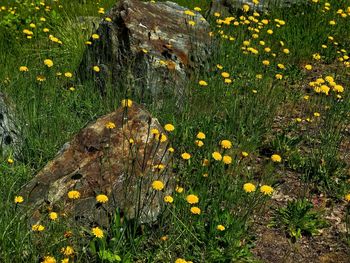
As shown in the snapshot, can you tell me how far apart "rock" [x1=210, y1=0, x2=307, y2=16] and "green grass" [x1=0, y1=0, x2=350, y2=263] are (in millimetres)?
480

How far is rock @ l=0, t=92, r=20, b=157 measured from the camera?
4.02m

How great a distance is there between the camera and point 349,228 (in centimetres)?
377

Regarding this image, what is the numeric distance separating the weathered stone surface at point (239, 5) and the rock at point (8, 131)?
4.58 m

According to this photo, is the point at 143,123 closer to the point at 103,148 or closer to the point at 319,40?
the point at 103,148

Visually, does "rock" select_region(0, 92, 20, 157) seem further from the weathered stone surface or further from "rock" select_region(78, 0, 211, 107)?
the weathered stone surface

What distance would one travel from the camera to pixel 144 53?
519cm

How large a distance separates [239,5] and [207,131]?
4.14 meters

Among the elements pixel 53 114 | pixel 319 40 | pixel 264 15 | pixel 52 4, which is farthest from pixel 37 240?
pixel 52 4

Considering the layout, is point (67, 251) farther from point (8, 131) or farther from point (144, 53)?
point (144, 53)

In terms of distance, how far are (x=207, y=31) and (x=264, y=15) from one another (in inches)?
Answer: 80.9

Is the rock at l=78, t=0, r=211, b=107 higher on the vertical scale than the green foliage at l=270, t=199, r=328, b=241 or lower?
higher

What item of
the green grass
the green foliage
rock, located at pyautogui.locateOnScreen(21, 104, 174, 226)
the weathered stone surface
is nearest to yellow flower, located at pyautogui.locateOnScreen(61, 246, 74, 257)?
the green grass

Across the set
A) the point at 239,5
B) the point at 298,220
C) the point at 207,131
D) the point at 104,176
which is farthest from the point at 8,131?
the point at 239,5

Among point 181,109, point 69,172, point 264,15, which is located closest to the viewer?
point 69,172
